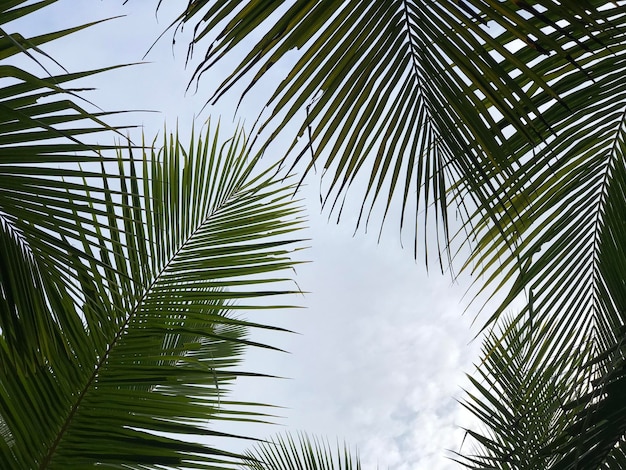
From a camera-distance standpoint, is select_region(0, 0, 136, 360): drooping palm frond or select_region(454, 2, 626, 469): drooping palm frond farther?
select_region(454, 2, 626, 469): drooping palm frond

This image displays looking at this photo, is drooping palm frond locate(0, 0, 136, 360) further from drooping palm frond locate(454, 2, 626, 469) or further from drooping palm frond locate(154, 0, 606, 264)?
drooping palm frond locate(454, 2, 626, 469)

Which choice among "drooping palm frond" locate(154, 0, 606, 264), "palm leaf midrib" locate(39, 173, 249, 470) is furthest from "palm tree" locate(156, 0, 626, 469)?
"palm leaf midrib" locate(39, 173, 249, 470)

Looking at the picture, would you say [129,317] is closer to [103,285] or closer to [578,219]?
[103,285]

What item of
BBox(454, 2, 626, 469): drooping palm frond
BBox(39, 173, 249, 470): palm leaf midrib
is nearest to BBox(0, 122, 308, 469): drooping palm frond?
BBox(39, 173, 249, 470): palm leaf midrib

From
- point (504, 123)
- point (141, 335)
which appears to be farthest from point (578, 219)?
point (141, 335)

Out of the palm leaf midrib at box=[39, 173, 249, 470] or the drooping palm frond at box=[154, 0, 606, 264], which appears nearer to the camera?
the drooping palm frond at box=[154, 0, 606, 264]

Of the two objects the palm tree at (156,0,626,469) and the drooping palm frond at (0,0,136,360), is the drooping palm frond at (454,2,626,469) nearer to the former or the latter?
the palm tree at (156,0,626,469)

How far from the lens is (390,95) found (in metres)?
1.18

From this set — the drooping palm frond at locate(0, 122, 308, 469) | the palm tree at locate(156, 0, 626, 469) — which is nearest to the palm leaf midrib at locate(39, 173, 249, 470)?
the drooping palm frond at locate(0, 122, 308, 469)

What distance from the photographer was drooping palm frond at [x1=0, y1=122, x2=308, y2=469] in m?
1.42

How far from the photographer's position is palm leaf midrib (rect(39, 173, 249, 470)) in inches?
57.7

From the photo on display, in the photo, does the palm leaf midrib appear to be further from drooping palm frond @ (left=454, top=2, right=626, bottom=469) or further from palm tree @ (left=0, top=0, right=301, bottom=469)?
drooping palm frond @ (left=454, top=2, right=626, bottom=469)

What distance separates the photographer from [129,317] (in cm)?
170

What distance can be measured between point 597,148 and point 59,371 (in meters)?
1.46
